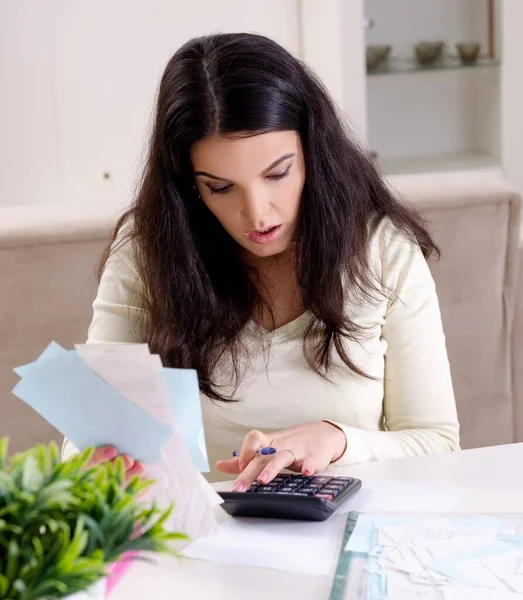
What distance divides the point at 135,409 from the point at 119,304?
2.12ft

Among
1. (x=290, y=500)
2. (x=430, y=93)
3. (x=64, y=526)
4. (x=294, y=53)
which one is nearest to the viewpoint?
(x=64, y=526)

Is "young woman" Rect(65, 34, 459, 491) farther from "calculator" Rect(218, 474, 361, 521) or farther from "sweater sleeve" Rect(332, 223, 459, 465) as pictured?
"calculator" Rect(218, 474, 361, 521)

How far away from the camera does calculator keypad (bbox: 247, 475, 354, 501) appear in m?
0.97

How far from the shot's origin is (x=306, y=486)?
1000 millimetres

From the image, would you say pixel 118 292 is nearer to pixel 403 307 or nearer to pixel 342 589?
pixel 403 307

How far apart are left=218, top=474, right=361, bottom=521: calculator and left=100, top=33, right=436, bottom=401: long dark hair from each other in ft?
1.18

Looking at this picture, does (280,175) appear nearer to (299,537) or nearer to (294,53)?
(299,537)

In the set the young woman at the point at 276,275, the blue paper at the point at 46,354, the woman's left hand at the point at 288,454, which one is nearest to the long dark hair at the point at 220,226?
the young woman at the point at 276,275

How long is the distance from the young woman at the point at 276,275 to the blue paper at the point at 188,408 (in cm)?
43

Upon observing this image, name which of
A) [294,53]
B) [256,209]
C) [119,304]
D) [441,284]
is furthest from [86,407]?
[294,53]

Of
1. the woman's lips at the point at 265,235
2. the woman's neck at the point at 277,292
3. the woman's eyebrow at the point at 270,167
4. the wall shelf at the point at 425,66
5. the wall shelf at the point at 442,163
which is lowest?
the wall shelf at the point at 442,163

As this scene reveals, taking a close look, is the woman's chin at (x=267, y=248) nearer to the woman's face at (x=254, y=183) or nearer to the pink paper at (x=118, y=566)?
the woman's face at (x=254, y=183)

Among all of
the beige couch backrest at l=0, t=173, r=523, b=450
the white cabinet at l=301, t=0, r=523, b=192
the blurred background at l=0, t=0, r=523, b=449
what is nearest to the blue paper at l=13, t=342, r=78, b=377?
the beige couch backrest at l=0, t=173, r=523, b=450

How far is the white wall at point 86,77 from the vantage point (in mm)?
3590
